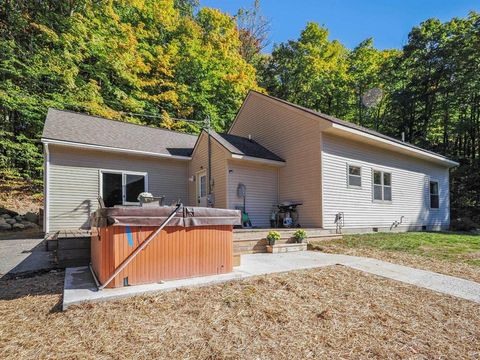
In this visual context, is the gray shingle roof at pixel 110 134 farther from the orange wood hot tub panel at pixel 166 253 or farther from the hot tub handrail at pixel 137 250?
the hot tub handrail at pixel 137 250

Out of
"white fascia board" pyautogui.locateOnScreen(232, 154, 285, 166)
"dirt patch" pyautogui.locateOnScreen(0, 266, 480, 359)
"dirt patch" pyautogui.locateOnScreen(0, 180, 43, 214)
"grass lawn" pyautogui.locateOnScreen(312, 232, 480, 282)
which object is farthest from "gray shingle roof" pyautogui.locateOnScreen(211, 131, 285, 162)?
"dirt patch" pyautogui.locateOnScreen(0, 180, 43, 214)

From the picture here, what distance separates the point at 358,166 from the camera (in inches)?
402

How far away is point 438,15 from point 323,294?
2347 centimetres

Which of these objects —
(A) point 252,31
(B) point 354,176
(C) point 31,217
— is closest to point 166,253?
(B) point 354,176

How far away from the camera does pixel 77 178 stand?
9297 mm

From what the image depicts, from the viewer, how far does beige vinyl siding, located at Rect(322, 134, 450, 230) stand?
929 centimetres

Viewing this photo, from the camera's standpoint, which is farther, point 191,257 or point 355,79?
point 355,79

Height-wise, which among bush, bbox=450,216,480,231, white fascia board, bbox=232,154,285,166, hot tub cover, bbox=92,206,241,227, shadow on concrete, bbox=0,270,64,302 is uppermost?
white fascia board, bbox=232,154,285,166

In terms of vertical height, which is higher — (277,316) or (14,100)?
(14,100)

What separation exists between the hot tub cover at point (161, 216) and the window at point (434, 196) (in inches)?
517

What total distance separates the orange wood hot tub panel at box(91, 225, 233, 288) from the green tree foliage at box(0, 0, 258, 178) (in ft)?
45.9

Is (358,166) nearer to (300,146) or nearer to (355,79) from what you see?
(300,146)

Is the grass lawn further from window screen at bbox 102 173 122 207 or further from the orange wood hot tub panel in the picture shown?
window screen at bbox 102 173 122 207

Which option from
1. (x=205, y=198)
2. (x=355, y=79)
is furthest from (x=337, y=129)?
(x=355, y=79)
